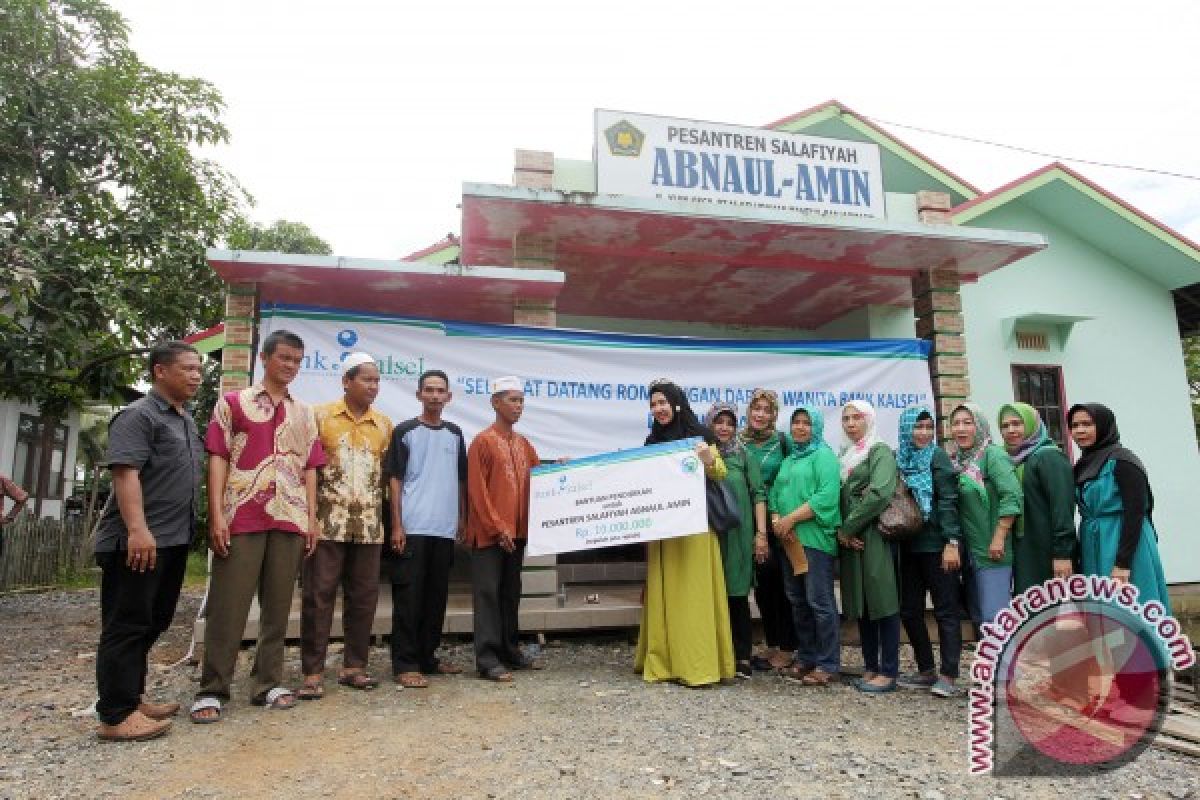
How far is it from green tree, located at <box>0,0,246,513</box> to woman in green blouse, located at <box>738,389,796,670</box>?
5.05 meters

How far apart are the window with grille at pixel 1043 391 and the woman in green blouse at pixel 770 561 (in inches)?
192

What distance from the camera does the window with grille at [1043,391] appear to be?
811 cm

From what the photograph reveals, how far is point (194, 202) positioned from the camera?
805 centimetres

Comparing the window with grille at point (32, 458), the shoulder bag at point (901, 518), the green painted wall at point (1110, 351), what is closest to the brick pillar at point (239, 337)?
the shoulder bag at point (901, 518)

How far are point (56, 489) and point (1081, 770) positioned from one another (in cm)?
1649

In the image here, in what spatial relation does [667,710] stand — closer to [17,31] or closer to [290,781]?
[290,781]

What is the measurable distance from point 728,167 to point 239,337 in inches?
151

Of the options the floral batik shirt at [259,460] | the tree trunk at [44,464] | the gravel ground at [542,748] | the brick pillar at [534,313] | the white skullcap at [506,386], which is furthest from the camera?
the tree trunk at [44,464]

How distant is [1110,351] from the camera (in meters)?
8.46

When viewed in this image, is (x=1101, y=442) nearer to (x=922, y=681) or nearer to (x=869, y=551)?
(x=869, y=551)

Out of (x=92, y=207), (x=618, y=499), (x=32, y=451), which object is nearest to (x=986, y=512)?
(x=618, y=499)

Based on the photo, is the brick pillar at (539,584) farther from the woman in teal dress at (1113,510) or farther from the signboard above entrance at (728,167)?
the woman in teal dress at (1113,510)

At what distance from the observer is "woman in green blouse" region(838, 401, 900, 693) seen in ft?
12.9
